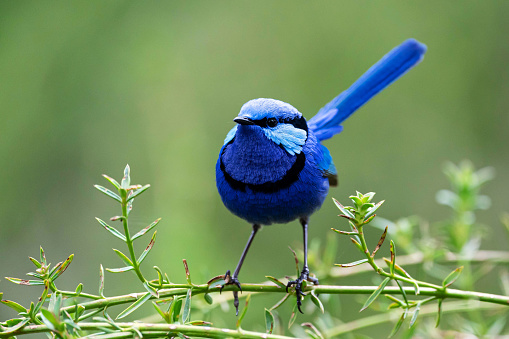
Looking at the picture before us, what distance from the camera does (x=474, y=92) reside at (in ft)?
18.7

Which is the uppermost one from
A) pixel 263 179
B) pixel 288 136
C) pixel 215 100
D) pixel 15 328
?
pixel 215 100

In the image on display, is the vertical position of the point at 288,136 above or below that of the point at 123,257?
above

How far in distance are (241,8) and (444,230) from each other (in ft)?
A: 13.5

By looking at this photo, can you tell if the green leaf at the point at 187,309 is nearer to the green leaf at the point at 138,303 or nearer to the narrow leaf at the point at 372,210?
the green leaf at the point at 138,303

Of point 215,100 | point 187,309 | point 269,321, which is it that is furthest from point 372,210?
point 215,100

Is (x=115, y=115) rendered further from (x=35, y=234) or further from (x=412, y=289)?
(x=412, y=289)

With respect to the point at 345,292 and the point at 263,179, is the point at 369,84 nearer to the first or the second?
the point at 263,179

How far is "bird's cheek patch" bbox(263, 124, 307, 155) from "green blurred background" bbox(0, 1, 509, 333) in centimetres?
151

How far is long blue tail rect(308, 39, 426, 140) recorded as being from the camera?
3.42 metres

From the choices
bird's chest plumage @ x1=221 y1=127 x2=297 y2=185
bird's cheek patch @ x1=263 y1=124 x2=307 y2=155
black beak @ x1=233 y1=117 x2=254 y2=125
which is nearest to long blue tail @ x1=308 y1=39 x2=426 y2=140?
bird's cheek patch @ x1=263 y1=124 x2=307 y2=155

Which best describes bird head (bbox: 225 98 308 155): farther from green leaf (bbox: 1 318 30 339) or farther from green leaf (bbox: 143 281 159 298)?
green leaf (bbox: 1 318 30 339)

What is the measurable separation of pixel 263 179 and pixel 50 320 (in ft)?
4.80

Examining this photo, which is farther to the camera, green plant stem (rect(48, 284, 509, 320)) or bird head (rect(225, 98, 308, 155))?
bird head (rect(225, 98, 308, 155))

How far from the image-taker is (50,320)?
139 cm
